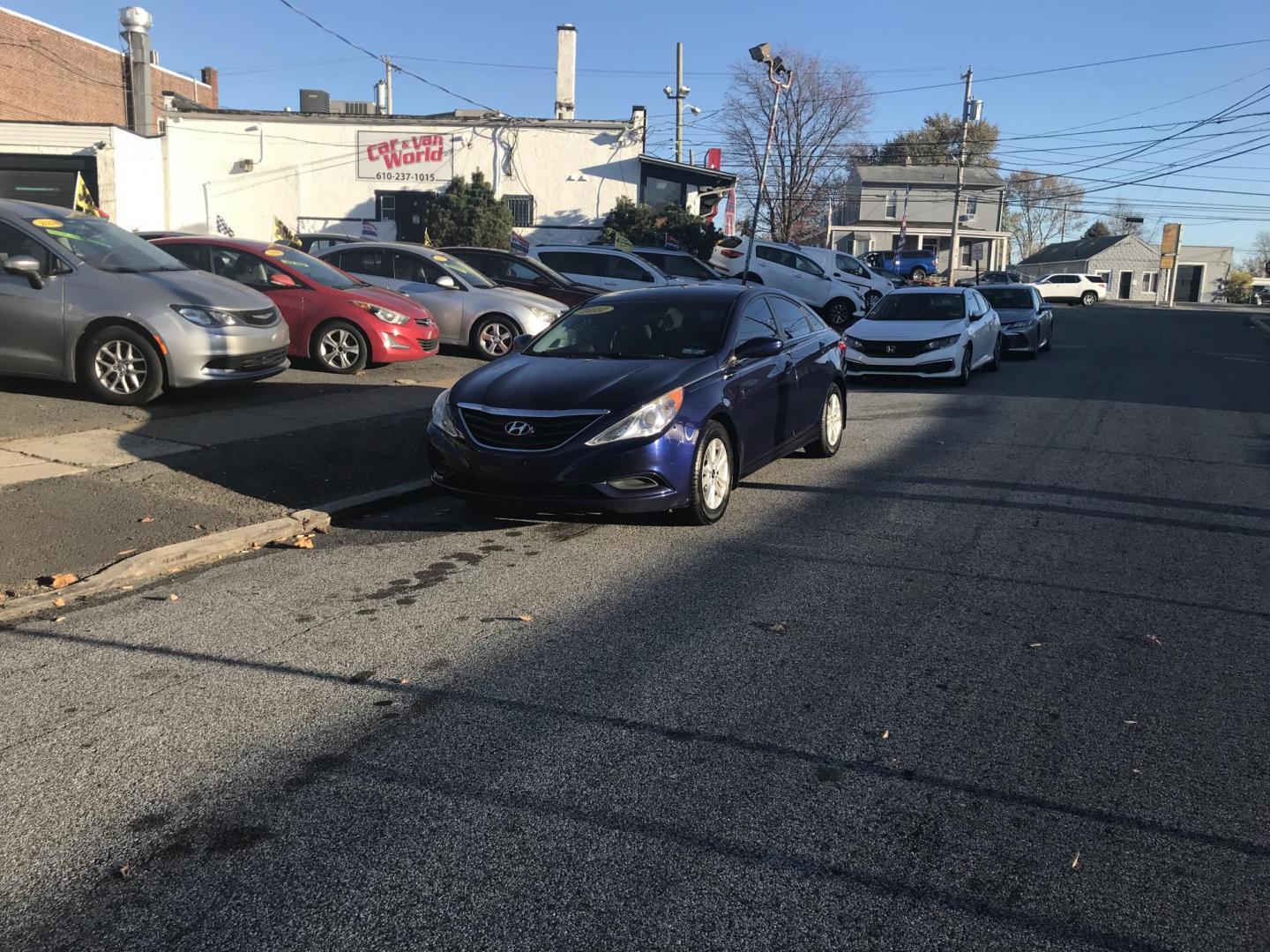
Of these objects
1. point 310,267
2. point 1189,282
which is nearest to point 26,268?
point 310,267

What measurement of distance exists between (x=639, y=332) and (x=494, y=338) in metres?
7.35

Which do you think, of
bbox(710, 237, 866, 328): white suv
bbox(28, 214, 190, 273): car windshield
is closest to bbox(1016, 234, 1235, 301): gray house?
bbox(710, 237, 866, 328): white suv

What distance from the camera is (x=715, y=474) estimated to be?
23.5 ft

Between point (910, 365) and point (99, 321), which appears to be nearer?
point (99, 321)

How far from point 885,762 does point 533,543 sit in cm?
344

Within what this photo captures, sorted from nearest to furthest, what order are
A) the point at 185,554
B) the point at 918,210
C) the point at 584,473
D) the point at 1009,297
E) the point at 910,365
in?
the point at 185,554
the point at 584,473
the point at 910,365
the point at 1009,297
the point at 918,210

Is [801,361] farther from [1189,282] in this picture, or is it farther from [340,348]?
[1189,282]

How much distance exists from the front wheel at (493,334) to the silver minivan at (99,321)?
5.21 meters

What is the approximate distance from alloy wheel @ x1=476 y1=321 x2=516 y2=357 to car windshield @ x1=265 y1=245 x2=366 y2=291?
1969 mm

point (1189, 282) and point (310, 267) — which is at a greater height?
point (1189, 282)

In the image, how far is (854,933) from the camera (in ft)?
9.14

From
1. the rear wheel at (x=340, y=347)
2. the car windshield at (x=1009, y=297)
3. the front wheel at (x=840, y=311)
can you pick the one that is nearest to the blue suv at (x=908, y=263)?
the front wheel at (x=840, y=311)

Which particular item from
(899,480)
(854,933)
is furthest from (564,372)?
(854,933)

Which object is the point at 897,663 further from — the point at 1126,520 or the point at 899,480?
the point at 899,480
